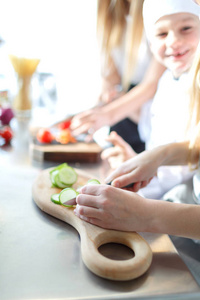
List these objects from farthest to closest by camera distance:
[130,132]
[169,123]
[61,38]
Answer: [61,38]
[130,132]
[169,123]

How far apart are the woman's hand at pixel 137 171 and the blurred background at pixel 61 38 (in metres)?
1.82

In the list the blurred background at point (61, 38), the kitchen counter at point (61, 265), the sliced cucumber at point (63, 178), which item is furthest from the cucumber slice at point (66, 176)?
the blurred background at point (61, 38)

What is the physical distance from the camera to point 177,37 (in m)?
0.92

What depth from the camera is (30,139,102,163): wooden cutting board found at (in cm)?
125

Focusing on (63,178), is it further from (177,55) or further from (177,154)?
(177,55)

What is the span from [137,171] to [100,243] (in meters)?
0.24

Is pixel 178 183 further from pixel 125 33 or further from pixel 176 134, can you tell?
pixel 125 33

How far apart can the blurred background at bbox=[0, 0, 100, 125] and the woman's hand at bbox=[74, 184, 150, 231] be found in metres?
2.01

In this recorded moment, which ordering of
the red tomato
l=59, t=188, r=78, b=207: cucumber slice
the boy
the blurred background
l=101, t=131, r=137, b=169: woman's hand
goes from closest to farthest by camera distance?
1. l=59, t=188, r=78, b=207: cucumber slice
2. the boy
3. l=101, t=131, r=137, b=169: woman's hand
4. the red tomato
5. the blurred background

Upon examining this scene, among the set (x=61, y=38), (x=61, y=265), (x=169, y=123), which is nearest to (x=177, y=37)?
(x=169, y=123)

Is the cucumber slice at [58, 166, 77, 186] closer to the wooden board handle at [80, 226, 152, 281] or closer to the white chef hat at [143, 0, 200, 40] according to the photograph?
the wooden board handle at [80, 226, 152, 281]

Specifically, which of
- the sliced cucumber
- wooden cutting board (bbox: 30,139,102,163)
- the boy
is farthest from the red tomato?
the sliced cucumber

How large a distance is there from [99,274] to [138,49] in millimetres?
1215

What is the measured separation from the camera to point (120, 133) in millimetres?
1646
